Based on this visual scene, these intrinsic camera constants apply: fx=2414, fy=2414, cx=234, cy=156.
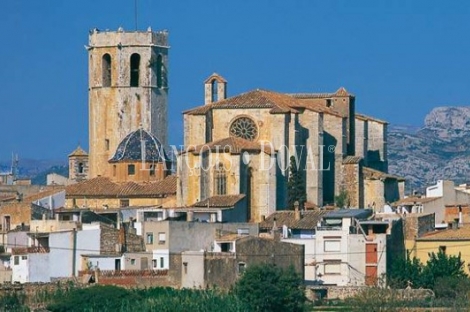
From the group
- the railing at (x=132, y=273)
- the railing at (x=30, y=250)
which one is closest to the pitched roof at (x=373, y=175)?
the railing at (x=30, y=250)

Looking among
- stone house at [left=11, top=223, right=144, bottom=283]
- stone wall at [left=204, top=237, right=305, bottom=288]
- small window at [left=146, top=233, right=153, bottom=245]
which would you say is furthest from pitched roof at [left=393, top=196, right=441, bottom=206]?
stone house at [left=11, top=223, right=144, bottom=283]

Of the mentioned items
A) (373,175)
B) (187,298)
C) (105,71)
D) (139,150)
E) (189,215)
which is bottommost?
(187,298)

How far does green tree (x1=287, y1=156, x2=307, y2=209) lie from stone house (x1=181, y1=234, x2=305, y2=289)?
1632cm

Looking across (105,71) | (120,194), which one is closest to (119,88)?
(105,71)

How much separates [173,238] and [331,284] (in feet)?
16.9

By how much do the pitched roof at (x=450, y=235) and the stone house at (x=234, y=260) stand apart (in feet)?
19.1

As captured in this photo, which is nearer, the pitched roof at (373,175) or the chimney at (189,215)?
the chimney at (189,215)

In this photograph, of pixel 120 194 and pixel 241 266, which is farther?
pixel 120 194

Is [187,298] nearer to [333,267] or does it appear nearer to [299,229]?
[333,267]

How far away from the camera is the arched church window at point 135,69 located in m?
104

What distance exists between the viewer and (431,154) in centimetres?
17000

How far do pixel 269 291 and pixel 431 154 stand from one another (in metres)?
104

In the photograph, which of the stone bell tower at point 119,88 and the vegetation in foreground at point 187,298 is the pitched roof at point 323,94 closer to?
the stone bell tower at point 119,88

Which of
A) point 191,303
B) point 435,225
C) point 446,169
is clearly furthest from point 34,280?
point 446,169
